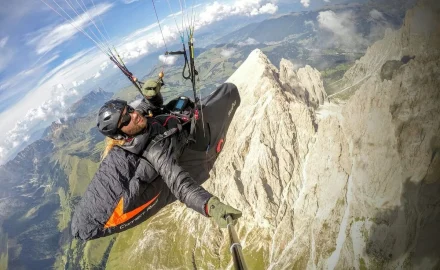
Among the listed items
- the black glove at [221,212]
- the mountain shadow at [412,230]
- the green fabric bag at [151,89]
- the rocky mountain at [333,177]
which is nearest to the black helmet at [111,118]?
the green fabric bag at [151,89]

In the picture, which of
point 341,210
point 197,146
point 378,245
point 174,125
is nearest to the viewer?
point 174,125

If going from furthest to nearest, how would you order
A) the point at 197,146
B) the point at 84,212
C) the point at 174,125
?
the point at 197,146 < the point at 174,125 < the point at 84,212

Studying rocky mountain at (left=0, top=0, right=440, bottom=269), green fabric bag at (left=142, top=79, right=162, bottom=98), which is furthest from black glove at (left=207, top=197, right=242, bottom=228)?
rocky mountain at (left=0, top=0, right=440, bottom=269)

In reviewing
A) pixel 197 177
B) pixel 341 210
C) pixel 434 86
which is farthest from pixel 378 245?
pixel 197 177

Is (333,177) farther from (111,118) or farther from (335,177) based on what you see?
→ (111,118)

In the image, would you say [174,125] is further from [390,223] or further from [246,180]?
[390,223]

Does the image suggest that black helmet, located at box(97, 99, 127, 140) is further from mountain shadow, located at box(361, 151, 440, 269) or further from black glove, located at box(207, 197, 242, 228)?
mountain shadow, located at box(361, 151, 440, 269)

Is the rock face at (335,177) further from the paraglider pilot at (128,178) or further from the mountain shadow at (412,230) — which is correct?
the paraglider pilot at (128,178)
